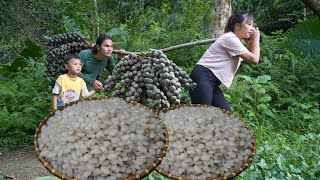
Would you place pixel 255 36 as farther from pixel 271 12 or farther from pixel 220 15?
pixel 271 12

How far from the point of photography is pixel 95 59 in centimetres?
285

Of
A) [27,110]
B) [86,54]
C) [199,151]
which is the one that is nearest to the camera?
[199,151]

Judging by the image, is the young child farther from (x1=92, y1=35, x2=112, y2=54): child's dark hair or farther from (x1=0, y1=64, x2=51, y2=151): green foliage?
(x1=0, y1=64, x2=51, y2=151): green foliage

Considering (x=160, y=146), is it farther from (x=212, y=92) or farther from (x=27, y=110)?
(x=27, y=110)

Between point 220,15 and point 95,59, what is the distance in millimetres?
1978

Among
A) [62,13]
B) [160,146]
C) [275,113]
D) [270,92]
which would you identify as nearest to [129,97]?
[160,146]

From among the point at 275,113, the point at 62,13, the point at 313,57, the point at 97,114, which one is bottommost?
the point at 275,113

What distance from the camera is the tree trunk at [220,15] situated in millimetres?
4328

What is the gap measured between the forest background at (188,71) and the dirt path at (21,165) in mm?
163

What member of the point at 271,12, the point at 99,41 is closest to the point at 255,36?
the point at 99,41

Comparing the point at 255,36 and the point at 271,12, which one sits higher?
the point at 255,36

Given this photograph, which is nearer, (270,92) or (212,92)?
(212,92)

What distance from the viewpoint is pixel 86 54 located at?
2.80m

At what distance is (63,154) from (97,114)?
0.39 ft
